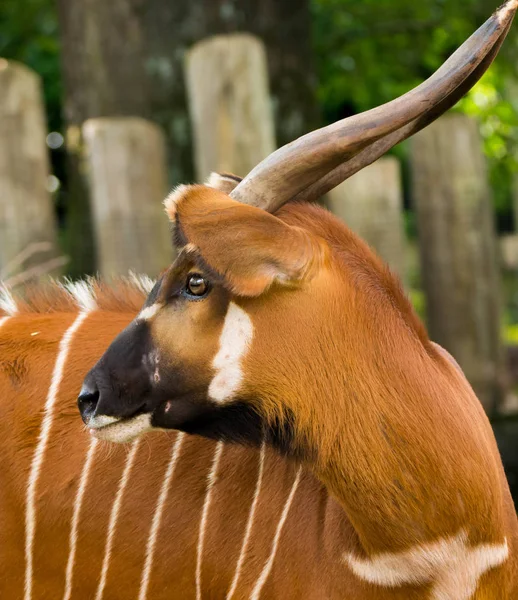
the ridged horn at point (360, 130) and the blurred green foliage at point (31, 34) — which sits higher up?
the blurred green foliage at point (31, 34)

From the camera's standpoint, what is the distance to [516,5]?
2.55 metres

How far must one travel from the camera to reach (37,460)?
301cm

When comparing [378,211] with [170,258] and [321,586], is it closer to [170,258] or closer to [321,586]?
[170,258]

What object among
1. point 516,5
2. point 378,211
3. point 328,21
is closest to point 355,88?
point 328,21

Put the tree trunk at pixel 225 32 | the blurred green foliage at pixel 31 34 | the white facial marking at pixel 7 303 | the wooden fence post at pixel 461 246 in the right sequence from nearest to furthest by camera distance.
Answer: the white facial marking at pixel 7 303, the wooden fence post at pixel 461 246, the tree trunk at pixel 225 32, the blurred green foliage at pixel 31 34

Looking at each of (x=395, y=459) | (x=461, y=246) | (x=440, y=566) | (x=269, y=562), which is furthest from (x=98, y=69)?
(x=440, y=566)

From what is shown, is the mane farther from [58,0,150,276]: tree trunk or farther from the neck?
[58,0,150,276]: tree trunk

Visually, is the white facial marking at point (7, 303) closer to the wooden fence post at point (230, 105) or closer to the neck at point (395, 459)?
the neck at point (395, 459)

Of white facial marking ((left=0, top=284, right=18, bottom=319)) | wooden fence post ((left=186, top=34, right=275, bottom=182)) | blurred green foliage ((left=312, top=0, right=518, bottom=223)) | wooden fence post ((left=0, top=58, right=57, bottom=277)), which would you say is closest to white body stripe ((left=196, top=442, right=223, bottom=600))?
white facial marking ((left=0, top=284, right=18, bottom=319))

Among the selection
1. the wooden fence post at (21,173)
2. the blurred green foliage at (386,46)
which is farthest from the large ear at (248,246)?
the blurred green foliage at (386,46)

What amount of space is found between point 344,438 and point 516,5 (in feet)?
3.95

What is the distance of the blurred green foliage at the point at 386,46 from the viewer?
8.02 meters

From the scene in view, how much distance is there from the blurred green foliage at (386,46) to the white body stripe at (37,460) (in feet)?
15.1

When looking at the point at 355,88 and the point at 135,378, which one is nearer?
the point at 135,378
